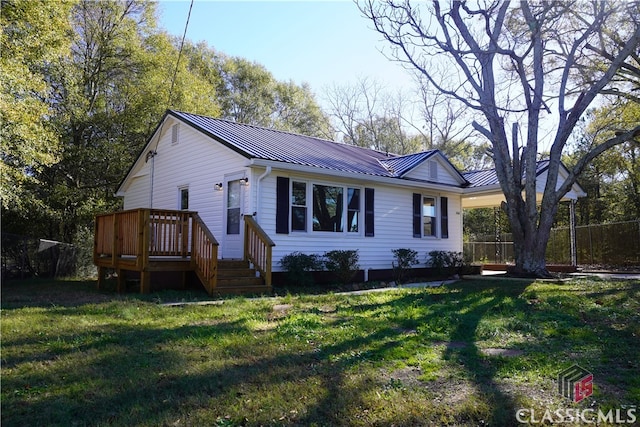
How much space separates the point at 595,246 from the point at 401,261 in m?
10.9

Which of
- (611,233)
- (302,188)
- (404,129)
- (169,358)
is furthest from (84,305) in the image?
(404,129)

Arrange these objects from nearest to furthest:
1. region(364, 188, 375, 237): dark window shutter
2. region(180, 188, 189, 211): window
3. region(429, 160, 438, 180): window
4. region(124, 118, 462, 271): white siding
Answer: region(124, 118, 462, 271): white siding, region(364, 188, 375, 237): dark window shutter, region(180, 188, 189, 211): window, region(429, 160, 438, 180): window

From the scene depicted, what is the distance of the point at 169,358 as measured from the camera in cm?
420

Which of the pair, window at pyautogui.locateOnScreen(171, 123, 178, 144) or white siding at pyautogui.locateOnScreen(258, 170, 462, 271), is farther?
window at pyautogui.locateOnScreen(171, 123, 178, 144)

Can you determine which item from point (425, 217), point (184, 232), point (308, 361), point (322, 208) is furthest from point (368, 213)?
point (308, 361)

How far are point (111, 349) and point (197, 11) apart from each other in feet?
25.3

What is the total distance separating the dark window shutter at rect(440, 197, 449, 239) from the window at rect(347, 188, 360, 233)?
3.79 metres

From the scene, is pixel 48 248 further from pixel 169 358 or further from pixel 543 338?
pixel 543 338

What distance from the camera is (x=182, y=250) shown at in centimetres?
918

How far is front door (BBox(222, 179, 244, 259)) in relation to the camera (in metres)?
Answer: 10.4

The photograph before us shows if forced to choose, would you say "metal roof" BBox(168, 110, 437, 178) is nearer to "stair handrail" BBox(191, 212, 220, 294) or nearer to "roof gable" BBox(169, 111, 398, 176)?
"roof gable" BBox(169, 111, 398, 176)

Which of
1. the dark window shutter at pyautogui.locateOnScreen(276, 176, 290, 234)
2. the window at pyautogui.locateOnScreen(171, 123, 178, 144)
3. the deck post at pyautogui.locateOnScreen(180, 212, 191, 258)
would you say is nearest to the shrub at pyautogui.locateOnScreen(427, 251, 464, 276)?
the dark window shutter at pyautogui.locateOnScreen(276, 176, 290, 234)

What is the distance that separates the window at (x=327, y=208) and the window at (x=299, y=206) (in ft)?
1.01

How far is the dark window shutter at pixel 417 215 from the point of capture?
1372cm
